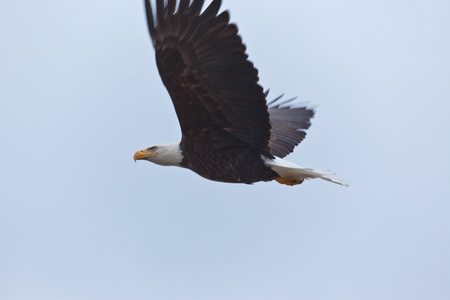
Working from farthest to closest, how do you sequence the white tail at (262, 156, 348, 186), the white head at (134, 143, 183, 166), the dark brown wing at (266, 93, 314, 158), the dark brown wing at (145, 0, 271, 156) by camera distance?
the dark brown wing at (266, 93, 314, 158) → the white head at (134, 143, 183, 166) → the white tail at (262, 156, 348, 186) → the dark brown wing at (145, 0, 271, 156)

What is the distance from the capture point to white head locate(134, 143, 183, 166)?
10.3m

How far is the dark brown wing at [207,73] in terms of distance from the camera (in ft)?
29.4

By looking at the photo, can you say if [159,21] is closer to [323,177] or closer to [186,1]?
[186,1]

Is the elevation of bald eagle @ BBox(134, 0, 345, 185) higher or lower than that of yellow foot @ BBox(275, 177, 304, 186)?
higher

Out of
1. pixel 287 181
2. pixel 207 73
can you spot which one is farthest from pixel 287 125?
pixel 207 73

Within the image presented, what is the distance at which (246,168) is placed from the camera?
1017 centimetres

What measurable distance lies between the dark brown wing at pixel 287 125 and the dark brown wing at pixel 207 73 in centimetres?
184

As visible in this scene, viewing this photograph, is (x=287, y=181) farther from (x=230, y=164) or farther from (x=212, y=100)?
(x=212, y=100)

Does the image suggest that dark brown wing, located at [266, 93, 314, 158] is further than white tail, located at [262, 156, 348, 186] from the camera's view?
Yes

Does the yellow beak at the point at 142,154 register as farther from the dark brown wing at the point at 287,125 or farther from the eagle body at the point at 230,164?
the dark brown wing at the point at 287,125

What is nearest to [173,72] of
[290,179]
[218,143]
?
[218,143]

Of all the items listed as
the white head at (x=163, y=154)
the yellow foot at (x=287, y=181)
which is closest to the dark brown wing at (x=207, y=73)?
the white head at (x=163, y=154)

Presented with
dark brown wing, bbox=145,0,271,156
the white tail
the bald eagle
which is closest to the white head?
the bald eagle

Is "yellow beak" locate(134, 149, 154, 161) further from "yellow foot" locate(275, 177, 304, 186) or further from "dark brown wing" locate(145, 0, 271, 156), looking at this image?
"yellow foot" locate(275, 177, 304, 186)
